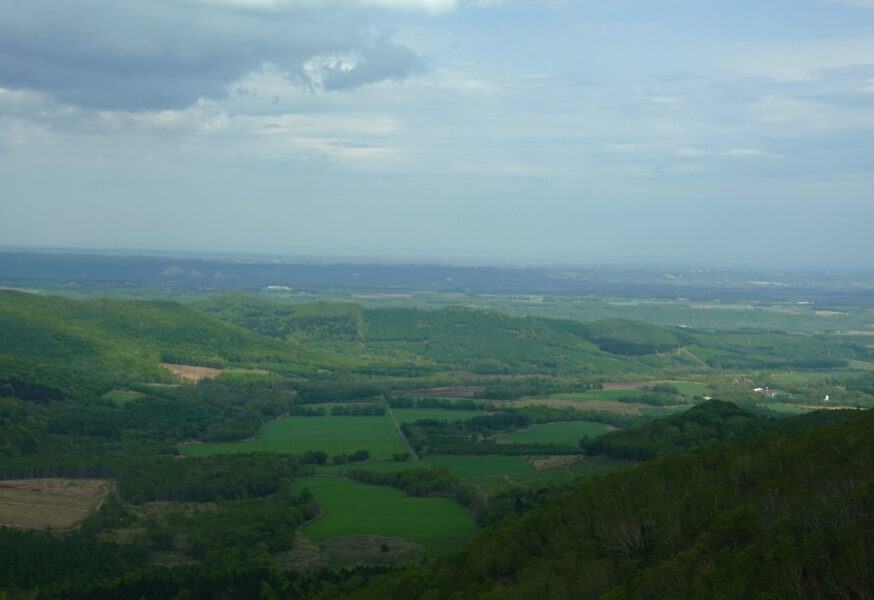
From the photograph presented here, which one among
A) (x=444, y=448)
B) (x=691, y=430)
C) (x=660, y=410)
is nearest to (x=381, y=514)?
(x=444, y=448)

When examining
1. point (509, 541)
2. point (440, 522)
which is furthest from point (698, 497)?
point (440, 522)

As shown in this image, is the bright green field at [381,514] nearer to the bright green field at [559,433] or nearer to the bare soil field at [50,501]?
the bare soil field at [50,501]

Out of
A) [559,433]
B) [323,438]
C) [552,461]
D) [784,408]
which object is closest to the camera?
[552,461]

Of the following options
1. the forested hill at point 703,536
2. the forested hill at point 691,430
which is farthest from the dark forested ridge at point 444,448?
the forested hill at point 691,430

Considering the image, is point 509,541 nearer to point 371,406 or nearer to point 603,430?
point 603,430

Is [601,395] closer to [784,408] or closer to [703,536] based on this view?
[784,408]

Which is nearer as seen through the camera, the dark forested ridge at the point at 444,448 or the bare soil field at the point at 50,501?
the dark forested ridge at the point at 444,448
